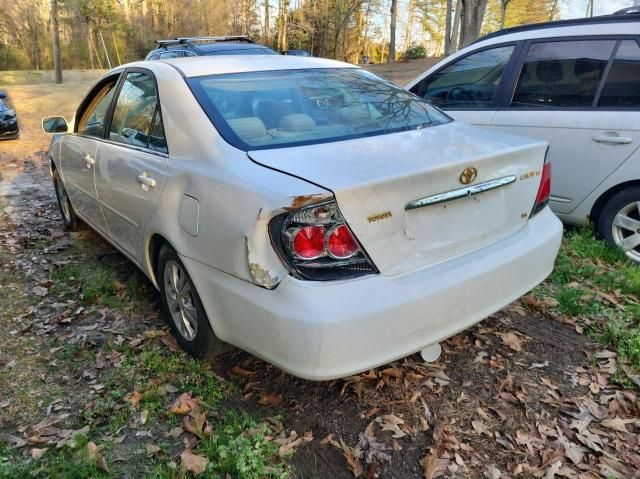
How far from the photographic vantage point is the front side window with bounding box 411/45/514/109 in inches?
177

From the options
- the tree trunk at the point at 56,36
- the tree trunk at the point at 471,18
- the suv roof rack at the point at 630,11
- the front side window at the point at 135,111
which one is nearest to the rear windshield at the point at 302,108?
the front side window at the point at 135,111

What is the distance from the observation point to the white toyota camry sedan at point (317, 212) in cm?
201

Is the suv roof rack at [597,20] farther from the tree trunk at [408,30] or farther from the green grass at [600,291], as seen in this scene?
the tree trunk at [408,30]

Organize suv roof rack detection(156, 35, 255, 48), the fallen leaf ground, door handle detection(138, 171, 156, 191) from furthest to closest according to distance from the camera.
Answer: suv roof rack detection(156, 35, 255, 48) → door handle detection(138, 171, 156, 191) → the fallen leaf ground

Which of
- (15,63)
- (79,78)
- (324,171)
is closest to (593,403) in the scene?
(324,171)

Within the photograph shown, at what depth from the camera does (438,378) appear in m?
2.73

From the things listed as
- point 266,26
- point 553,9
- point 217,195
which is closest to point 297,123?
point 217,195

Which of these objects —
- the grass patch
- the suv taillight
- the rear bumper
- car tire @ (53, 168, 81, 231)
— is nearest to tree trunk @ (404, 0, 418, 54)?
car tire @ (53, 168, 81, 231)

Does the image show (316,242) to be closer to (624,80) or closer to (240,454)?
(240,454)

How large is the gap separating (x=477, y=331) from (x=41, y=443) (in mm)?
2327

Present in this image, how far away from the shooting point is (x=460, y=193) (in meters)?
2.27

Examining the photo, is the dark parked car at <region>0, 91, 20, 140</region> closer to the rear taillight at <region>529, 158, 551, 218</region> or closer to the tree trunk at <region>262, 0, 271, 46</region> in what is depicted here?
the rear taillight at <region>529, 158, 551, 218</region>

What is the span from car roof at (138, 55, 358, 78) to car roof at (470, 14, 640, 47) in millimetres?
1738

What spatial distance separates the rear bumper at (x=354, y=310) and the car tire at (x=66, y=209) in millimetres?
3016
